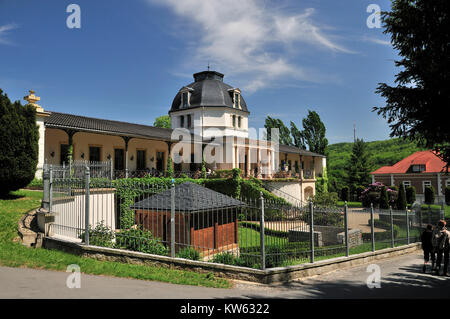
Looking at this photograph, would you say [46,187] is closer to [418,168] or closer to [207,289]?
[207,289]

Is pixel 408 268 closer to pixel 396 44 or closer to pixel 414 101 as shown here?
pixel 414 101

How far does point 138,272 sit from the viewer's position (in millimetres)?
6949

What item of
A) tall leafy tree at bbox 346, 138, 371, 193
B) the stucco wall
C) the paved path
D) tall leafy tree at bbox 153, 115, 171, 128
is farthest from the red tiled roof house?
tall leafy tree at bbox 153, 115, 171, 128

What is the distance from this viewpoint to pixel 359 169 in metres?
49.1

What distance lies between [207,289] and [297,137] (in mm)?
47167

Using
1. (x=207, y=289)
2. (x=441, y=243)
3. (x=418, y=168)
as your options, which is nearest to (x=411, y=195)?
(x=418, y=168)

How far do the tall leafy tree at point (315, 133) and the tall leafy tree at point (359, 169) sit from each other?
6164 millimetres

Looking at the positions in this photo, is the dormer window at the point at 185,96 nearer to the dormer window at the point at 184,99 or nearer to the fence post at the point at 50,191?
the dormer window at the point at 184,99

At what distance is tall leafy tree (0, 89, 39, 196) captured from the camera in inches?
498

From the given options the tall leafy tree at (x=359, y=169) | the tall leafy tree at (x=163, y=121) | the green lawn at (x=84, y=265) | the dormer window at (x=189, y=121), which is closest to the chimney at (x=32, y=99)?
the green lawn at (x=84, y=265)

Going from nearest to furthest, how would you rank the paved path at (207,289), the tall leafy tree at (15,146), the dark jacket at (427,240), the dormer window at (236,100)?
the paved path at (207,289) → the dark jacket at (427,240) → the tall leafy tree at (15,146) → the dormer window at (236,100)

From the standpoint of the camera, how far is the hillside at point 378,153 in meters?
71.5

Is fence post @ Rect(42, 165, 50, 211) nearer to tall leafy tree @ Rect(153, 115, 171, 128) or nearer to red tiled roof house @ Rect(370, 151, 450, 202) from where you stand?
red tiled roof house @ Rect(370, 151, 450, 202)
